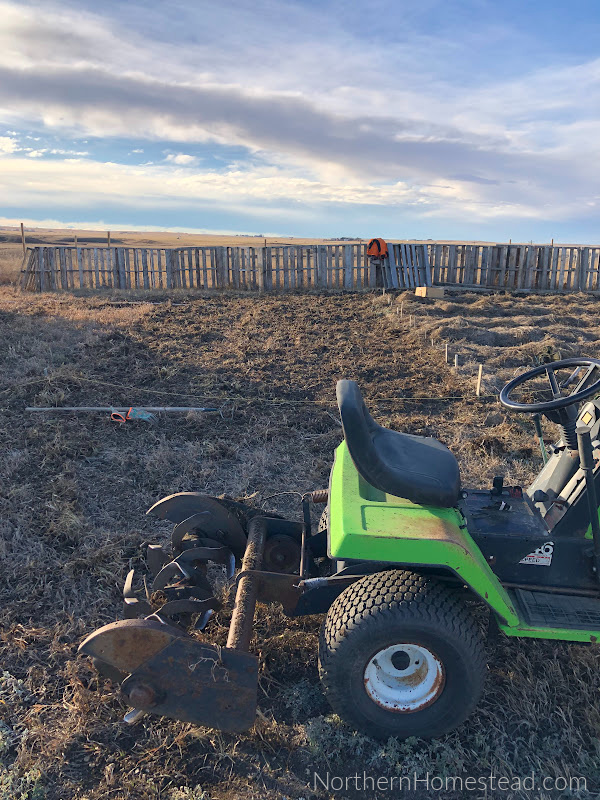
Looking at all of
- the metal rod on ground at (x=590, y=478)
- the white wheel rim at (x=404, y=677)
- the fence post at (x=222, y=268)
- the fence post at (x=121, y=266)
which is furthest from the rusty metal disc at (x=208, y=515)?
the fence post at (x=121, y=266)

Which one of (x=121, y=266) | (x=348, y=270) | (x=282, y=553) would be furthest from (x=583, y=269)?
(x=282, y=553)

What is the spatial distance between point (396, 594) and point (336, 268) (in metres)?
17.1

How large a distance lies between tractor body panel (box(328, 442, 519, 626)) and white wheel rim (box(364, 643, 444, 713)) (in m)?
0.35

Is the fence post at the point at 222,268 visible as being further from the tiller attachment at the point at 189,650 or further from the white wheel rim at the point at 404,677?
the white wheel rim at the point at 404,677

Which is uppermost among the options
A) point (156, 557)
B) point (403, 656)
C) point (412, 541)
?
point (412, 541)

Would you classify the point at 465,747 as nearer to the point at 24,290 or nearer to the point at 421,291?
the point at 421,291

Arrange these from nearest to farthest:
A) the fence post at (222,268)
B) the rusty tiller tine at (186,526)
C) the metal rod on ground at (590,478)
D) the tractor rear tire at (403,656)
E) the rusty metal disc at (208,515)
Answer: the tractor rear tire at (403,656)
the metal rod on ground at (590,478)
the rusty tiller tine at (186,526)
the rusty metal disc at (208,515)
the fence post at (222,268)

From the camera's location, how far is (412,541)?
89.7 inches

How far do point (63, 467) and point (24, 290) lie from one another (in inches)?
562

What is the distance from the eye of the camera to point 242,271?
18.7m

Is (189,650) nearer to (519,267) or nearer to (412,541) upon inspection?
(412,541)

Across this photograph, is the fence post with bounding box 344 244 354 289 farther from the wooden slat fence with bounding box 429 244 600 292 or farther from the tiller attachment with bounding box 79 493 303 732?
the tiller attachment with bounding box 79 493 303 732

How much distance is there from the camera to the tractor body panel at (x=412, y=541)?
2.28 meters

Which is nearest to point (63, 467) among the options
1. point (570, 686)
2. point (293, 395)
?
point (293, 395)
